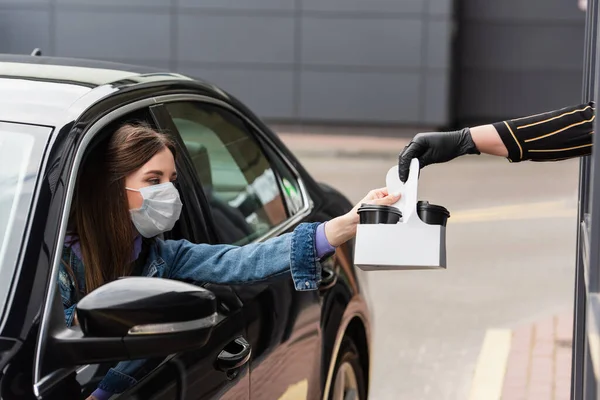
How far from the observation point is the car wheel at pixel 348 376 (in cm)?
405

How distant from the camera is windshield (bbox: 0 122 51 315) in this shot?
2.47 meters

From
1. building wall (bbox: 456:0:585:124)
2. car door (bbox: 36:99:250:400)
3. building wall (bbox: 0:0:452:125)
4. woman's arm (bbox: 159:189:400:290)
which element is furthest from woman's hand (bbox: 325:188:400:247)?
building wall (bbox: 456:0:585:124)

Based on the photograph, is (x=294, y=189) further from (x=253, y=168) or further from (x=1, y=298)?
(x=1, y=298)

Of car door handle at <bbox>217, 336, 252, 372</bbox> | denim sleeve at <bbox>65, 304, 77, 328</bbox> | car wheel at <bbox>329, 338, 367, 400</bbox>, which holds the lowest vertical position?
car wheel at <bbox>329, 338, 367, 400</bbox>

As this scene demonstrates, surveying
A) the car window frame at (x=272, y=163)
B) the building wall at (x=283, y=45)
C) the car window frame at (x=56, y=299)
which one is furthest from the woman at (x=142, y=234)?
the building wall at (x=283, y=45)

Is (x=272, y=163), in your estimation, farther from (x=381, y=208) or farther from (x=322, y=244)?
(x=381, y=208)

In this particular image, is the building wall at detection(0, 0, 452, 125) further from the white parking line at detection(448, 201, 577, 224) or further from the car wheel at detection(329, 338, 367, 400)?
the car wheel at detection(329, 338, 367, 400)

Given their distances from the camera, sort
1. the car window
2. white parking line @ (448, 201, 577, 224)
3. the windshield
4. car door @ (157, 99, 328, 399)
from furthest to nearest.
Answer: white parking line @ (448, 201, 577, 224) < the car window < car door @ (157, 99, 328, 399) < the windshield

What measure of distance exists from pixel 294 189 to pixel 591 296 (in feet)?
6.81

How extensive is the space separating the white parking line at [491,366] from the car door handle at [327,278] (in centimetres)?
210

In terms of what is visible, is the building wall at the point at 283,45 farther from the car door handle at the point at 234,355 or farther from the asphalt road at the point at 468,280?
the car door handle at the point at 234,355

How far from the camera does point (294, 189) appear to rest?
4324 millimetres

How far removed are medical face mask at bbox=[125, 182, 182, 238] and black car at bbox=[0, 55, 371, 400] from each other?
0.19m

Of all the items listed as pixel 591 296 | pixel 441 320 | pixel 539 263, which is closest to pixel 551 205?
pixel 539 263
